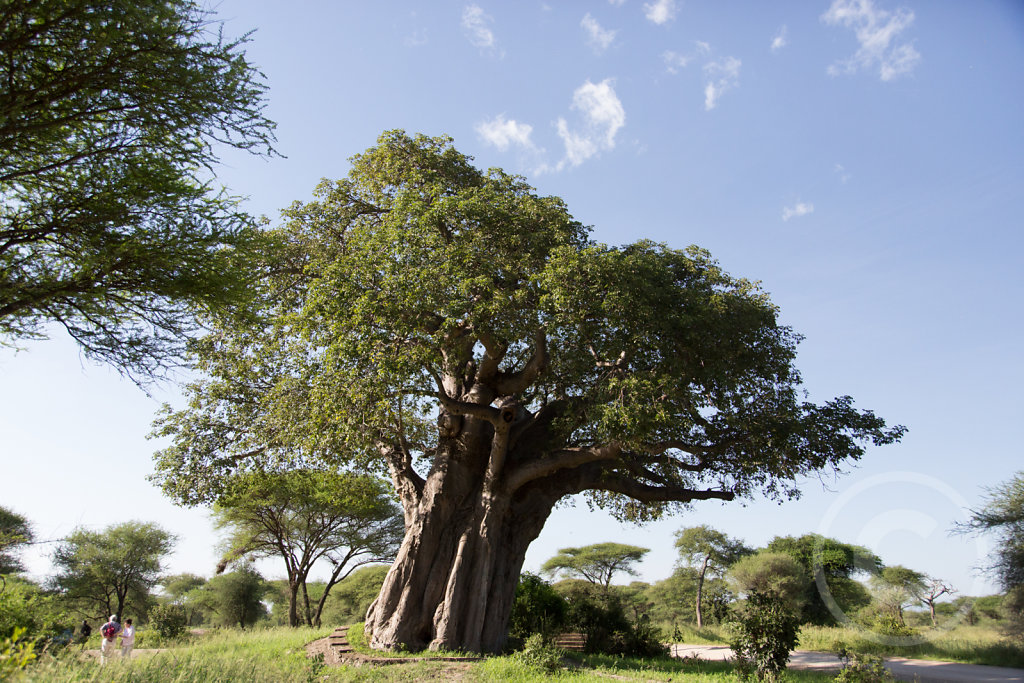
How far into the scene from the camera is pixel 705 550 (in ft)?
114

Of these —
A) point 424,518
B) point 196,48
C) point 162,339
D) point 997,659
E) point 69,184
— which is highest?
point 196,48

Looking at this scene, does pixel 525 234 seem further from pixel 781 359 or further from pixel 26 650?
pixel 26 650

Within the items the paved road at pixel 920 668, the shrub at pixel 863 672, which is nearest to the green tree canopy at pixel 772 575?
the paved road at pixel 920 668

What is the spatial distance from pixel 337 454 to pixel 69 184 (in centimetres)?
602

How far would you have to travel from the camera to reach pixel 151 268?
6660 mm

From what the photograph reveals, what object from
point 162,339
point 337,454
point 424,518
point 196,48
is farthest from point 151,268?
point 424,518

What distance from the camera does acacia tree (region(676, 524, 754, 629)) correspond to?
34.5 meters

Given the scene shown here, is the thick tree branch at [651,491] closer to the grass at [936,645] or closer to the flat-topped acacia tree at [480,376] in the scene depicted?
the flat-topped acacia tree at [480,376]

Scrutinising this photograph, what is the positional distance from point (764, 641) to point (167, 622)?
60.3 feet

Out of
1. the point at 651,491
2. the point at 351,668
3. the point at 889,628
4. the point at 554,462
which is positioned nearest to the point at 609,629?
the point at 651,491

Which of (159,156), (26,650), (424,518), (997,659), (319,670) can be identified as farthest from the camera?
(997,659)

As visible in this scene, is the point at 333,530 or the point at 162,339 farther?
the point at 333,530

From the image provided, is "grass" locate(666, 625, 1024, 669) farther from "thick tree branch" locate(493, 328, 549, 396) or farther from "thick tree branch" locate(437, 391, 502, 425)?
"thick tree branch" locate(437, 391, 502, 425)

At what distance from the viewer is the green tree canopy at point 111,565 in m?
26.6
